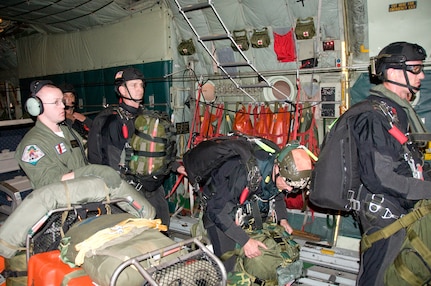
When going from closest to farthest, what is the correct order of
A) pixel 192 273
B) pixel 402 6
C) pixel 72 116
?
1. pixel 192 273
2. pixel 402 6
3. pixel 72 116

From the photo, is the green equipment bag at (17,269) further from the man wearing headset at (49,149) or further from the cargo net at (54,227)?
the man wearing headset at (49,149)

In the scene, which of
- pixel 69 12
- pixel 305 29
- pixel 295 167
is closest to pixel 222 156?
pixel 295 167

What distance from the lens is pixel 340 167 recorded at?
285 centimetres

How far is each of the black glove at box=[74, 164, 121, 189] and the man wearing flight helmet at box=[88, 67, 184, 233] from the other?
3.02 ft

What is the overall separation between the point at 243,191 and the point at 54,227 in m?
1.55

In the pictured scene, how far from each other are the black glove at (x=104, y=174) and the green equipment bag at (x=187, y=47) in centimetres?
Answer: 425

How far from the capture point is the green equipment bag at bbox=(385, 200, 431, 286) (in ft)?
8.47

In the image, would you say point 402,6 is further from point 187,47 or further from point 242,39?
point 187,47

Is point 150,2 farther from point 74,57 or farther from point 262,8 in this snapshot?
point 74,57

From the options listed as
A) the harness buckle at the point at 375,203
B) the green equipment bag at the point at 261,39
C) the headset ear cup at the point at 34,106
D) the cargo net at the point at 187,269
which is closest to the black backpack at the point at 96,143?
the headset ear cup at the point at 34,106

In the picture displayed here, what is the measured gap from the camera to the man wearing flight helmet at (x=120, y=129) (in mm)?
3711

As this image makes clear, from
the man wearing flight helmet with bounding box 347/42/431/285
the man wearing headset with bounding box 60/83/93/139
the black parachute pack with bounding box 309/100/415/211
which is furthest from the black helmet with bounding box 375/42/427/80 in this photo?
the man wearing headset with bounding box 60/83/93/139

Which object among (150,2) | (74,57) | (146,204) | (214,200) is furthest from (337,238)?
(74,57)

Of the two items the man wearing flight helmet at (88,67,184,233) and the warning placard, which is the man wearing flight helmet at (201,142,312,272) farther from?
the warning placard
